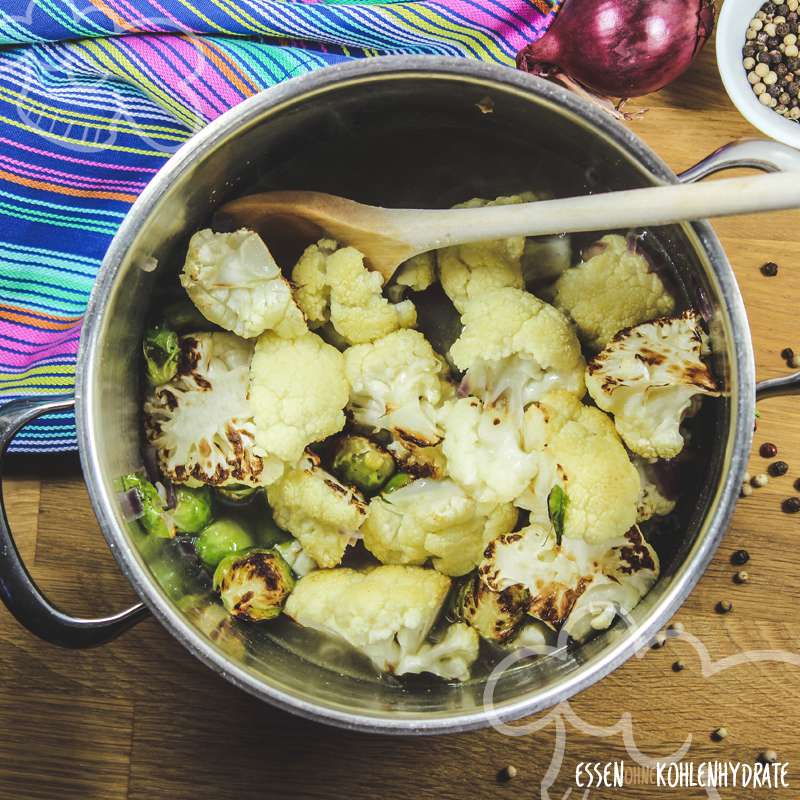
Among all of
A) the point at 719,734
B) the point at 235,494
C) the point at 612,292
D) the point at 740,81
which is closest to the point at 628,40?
the point at 740,81

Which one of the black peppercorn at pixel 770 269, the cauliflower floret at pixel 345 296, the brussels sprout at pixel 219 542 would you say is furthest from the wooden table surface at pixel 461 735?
the cauliflower floret at pixel 345 296

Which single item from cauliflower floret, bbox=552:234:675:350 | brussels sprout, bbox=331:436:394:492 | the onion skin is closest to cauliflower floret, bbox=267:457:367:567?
brussels sprout, bbox=331:436:394:492

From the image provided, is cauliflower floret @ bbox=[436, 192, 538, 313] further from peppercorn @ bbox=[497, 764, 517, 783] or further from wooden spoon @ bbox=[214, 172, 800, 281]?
peppercorn @ bbox=[497, 764, 517, 783]

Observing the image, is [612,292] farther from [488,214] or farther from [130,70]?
[130,70]

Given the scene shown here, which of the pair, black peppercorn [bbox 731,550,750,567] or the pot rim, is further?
black peppercorn [bbox 731,550,750,567]

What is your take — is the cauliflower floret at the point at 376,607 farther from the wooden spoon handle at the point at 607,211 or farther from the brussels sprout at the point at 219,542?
the wooden spoon handle at the point at 607,211

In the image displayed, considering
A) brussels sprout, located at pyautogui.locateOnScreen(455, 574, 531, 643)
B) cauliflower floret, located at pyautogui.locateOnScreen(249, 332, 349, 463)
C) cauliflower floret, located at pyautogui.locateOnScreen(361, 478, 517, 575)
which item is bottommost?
brussels sprout, located at pyautogui.locateOnScreen(455, 574, 531, 643)

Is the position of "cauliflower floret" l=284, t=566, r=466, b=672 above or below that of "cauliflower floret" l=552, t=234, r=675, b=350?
below

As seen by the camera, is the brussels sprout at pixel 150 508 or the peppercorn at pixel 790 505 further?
the peppercorn at pixel 790 505
